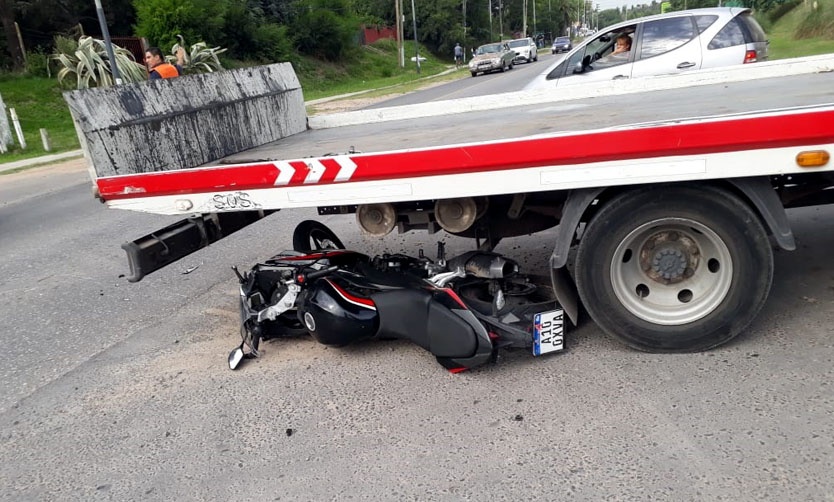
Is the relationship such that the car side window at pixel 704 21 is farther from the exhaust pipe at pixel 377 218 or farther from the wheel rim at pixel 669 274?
the exhaust pipe at pixel 377 218

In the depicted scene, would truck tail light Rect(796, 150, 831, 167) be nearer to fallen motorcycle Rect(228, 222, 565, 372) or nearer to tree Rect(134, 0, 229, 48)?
fallen motorcycle Rect(228, 222, 565, 372)

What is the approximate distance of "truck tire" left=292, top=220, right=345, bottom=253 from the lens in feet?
17.3

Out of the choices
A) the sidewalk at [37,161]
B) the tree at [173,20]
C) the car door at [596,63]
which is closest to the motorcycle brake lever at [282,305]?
the car door at [596,63]

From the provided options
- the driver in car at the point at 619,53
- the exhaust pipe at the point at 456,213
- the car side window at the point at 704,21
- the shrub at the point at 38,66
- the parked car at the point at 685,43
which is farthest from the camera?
the shrub at the point at 38,66

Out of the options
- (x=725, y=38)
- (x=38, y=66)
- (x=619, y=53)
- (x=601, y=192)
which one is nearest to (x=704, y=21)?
(x=725, y=38)

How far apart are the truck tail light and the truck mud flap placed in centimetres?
340

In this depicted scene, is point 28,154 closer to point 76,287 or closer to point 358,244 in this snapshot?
point 76,287

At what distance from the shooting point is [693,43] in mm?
8305

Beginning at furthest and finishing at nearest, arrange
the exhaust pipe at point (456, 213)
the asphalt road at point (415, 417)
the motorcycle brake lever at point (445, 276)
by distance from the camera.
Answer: the motorcycle brake lever at point (445, 276)
the exhaust pipe at point (456, 213)
the asphalt road at point (415, 417)

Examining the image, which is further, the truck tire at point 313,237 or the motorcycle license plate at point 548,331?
the truck tire at point 313,237

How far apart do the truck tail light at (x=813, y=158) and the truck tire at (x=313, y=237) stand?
3.31m

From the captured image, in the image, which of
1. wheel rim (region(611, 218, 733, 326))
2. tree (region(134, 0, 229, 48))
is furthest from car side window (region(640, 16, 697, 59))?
tree (region(134, 0, 229, 48))

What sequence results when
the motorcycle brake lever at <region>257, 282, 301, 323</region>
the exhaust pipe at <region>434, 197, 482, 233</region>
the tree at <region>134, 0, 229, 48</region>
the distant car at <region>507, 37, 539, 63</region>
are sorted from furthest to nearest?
1. the distant car at <region>507, 37, 539, 63</region>
2. the tree at <region>134, 0, 229, 48</region>
3. the motorcycle brake lever at <region>257, 282, 301, 323</region>
4. the exhaust pipe at <region>434, 197, 482, 233</region>

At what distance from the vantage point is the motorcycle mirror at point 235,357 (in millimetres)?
4113
